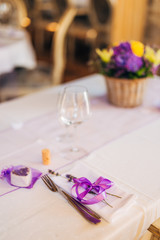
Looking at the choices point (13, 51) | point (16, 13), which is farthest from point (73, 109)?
point (16, 13)

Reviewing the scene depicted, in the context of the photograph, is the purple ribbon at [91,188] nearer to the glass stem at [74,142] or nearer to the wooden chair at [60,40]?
the glass stem at [74,142]

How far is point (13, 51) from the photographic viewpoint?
254 cm

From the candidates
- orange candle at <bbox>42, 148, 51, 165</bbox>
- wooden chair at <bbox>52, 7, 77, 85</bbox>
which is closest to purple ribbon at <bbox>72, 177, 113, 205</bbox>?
orange candle at <bbox>42, 148, 51, 165</bbox>

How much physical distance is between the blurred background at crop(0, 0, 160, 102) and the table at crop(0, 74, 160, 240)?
37 cm

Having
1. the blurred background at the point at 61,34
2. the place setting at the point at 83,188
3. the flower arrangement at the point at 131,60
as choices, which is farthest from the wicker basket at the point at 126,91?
the place setting at the point at 83,188

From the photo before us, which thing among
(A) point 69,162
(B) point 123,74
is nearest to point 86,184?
(A) point 69,162

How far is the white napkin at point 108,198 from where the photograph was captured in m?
0.84

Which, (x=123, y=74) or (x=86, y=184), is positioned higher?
(x=123, y=74)

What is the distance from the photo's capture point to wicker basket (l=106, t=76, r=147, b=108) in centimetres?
146

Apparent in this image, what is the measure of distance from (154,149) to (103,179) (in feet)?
1.10

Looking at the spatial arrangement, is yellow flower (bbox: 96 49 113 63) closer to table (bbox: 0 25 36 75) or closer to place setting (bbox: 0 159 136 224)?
place setting (bbox: 0 159 136 224)

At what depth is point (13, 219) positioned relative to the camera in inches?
32.9

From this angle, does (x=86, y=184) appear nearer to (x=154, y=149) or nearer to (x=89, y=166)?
(x=89, y=166)

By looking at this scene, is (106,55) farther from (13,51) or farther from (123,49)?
(13,51)
